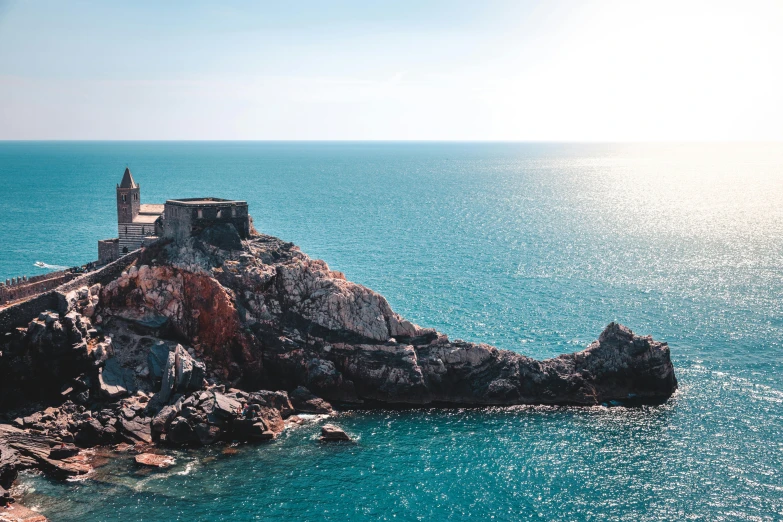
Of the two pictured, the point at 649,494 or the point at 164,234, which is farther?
the point at 164,234

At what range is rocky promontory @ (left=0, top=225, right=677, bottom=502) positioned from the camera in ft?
210

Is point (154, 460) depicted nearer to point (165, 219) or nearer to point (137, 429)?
point (137, 429)

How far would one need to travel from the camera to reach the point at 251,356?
71.1 m

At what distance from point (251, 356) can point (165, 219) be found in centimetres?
2081

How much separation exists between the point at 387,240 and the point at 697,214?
324 ft

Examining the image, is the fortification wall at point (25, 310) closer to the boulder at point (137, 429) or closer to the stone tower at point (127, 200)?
the boulder at point (137, 429)

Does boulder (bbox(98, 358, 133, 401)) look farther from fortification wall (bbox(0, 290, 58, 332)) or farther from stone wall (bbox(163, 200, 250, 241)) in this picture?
stone wall (bbox(163, 200, 250, 241))

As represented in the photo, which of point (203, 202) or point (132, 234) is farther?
point (132, 234)

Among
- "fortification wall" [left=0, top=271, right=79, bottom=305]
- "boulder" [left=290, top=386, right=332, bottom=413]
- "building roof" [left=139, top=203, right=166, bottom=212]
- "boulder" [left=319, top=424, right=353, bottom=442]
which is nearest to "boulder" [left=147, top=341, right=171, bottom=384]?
"boulder" [left=290, top=386, right=332, bottom=413]

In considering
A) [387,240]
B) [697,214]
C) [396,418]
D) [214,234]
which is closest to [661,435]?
[396,418]

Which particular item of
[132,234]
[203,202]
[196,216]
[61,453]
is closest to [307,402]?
[61,453]

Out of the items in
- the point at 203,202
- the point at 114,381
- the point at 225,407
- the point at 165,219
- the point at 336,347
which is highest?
the point at 203,202

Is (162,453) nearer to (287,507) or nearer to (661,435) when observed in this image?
(287,507)

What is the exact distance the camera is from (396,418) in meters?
67.6
